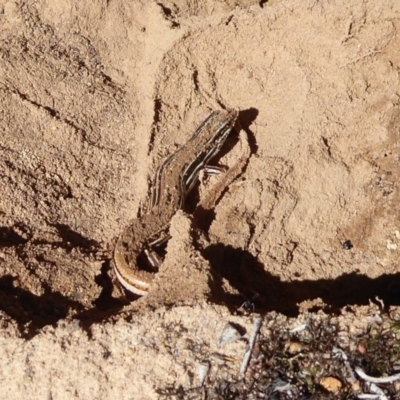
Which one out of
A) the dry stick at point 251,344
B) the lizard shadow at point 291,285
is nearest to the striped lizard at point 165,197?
the lizard shadow at point 291,285

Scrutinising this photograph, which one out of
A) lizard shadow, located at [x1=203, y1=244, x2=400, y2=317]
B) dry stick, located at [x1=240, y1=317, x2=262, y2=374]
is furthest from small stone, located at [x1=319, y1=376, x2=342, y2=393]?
lizard shadow, located at [x1=203, y1=244, x2=400, y2=317]

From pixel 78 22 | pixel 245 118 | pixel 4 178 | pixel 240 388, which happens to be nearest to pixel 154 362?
pixel 240 388

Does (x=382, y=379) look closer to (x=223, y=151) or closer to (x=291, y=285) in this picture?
(x=291, y=285)

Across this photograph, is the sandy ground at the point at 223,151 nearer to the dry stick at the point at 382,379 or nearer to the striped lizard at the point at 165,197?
the striped lizard at the point at 165,197

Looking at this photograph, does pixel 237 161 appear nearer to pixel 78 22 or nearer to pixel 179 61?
pixel 179 61

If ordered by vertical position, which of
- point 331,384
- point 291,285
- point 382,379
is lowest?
point 291,285

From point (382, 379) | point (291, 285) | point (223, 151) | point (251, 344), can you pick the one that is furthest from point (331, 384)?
point (223, 151)
